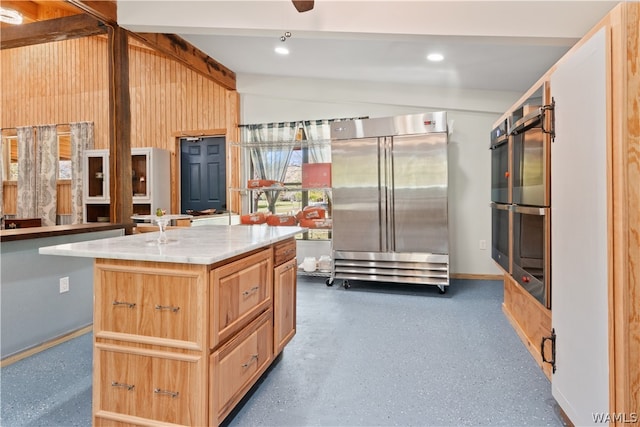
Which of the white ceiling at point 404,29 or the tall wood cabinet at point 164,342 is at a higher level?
the white ceiling at point 404,29

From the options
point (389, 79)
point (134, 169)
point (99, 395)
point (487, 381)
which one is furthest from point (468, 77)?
point (134, 169)

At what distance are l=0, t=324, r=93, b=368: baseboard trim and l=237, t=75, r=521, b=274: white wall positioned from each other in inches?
146

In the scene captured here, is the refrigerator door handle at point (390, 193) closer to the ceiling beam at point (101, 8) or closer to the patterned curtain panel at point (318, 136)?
the patterned curtain panel at point (318, 136)

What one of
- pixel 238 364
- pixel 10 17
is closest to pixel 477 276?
pixel 238 364

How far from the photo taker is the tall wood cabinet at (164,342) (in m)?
1.40

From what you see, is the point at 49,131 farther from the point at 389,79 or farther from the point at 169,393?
the point at 169,393

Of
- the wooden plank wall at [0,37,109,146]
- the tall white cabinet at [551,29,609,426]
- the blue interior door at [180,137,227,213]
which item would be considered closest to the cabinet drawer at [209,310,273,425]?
the tall white cabinet at [551,29,609,426]

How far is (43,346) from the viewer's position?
2.46 m

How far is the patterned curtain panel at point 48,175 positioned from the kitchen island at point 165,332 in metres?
5.31

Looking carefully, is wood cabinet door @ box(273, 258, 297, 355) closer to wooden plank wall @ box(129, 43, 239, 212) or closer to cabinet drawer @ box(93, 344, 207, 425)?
cabinet drawer @ box(93, 344, 207, 425)

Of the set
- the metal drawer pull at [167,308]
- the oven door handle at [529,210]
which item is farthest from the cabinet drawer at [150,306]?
the oven door handle at [529,210]

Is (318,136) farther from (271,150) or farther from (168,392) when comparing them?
(168,392)

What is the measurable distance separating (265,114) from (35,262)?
3415 mm

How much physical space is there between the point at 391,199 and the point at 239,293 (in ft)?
8.49
